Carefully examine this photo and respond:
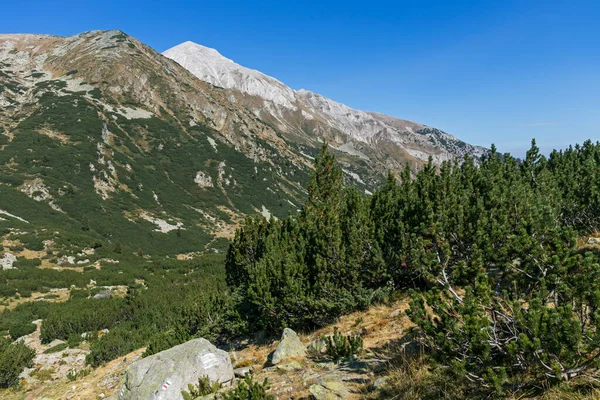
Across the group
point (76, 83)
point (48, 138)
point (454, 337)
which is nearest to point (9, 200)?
point (48, 138)

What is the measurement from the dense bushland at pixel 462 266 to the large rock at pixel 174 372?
10.1ft

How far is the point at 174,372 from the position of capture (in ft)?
28.3

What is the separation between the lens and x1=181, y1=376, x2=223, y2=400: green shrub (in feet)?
26.2

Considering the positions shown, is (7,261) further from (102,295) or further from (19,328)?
(19,328)

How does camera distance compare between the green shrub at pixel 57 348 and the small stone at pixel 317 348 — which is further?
the green shrub at pixel 57 348

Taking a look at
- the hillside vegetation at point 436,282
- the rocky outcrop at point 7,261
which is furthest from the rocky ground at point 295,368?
the rocky outcrop at point 7,261

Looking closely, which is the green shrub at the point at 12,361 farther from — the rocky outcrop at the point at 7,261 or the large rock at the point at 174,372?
the rocky outcrop at the point at 7,261

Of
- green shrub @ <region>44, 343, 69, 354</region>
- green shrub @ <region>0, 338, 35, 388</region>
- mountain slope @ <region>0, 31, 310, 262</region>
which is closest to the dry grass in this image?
green shrub @ <region>44, 343, 69, 354</region>

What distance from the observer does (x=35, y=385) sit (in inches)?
599

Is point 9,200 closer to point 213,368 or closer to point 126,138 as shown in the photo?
point 126,138

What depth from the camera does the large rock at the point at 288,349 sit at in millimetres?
9219

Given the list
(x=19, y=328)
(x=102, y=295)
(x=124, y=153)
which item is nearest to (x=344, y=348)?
(x=19, y=328)

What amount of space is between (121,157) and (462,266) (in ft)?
291

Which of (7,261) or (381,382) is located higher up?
(381,382)
